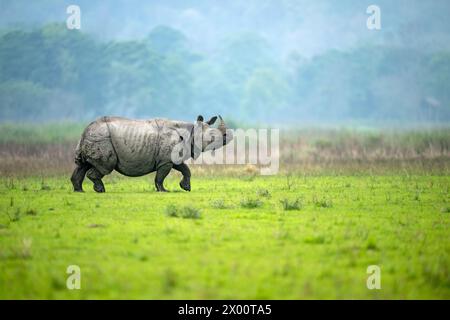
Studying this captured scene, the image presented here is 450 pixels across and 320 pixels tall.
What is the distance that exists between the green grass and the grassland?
19 mm

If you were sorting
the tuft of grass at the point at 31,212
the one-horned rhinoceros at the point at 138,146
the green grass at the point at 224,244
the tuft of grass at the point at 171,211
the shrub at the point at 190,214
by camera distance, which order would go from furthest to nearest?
1. the one-horned rhinoceros at the point at 138,146
2. the tuft of grass at the point at 31,212
3. the tuft of grass at the point at 171,211
4. the shrub at the point at 190,214
5. the green grass at the point at 224,244

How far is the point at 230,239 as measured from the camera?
1198cm

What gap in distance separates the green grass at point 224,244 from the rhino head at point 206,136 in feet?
5.14

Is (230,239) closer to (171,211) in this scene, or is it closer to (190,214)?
(190,214)

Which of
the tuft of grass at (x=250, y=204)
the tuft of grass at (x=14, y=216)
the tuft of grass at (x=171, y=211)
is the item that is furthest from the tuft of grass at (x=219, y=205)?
the tuft of grass at (x=14, y=216)

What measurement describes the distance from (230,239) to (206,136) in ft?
27.7

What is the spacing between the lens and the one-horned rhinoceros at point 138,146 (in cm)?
1883

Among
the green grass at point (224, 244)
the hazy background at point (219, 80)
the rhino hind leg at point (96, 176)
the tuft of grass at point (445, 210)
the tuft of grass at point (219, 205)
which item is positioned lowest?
the green grass at point (224, 244)

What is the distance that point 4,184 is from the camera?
21.3m

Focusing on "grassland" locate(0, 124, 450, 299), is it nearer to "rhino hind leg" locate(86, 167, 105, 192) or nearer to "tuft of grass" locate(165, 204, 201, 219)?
"tuft of grass" locate(165, 204, 201, 219)

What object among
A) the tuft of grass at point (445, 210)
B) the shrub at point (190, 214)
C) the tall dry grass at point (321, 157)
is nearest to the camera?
the shrub at point (190, 214)

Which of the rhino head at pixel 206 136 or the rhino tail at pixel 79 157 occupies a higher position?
the rhino head at pixel 206 136

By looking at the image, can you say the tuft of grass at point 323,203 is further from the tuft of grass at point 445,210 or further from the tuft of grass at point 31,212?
the tuft of grass at point 31,212

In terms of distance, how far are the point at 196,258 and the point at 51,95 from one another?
8873 centimetres
